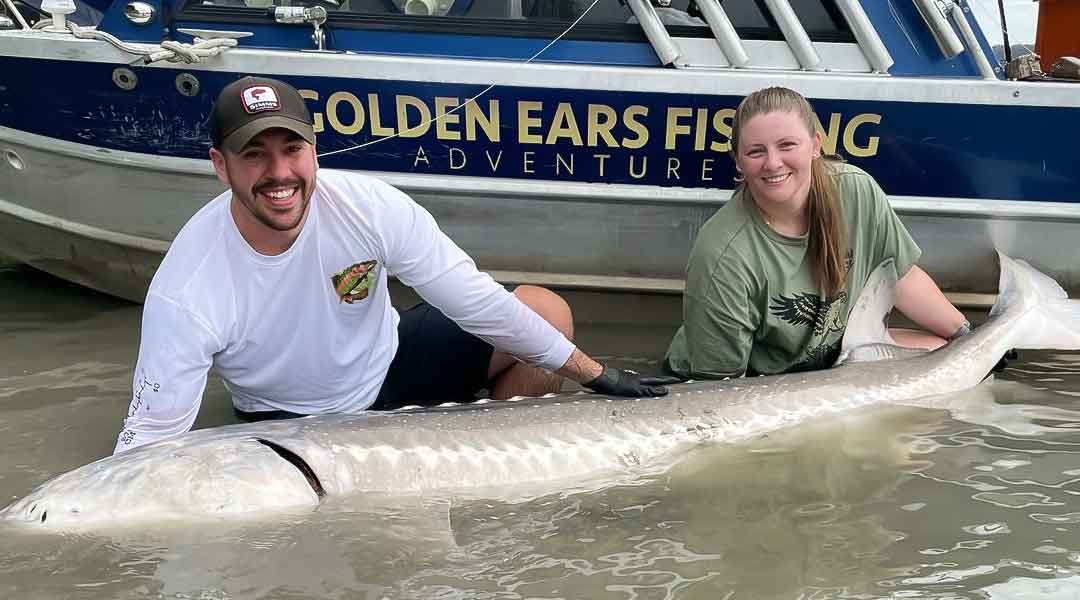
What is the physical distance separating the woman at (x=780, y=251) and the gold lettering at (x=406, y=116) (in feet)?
3.77

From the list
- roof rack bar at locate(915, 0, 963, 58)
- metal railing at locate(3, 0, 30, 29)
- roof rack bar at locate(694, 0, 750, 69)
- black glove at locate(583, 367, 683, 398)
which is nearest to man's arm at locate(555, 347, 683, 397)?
black glove at locate(583, 367, 683, 398)

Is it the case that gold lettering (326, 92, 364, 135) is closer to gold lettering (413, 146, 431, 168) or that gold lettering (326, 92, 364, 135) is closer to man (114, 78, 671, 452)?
gold lettering (413, 146, 431, 168)

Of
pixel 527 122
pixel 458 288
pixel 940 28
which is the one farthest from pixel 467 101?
pixel 940 28

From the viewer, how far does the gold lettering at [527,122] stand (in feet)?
11.5

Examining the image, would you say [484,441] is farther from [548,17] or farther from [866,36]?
[866,36]

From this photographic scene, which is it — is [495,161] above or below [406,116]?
below

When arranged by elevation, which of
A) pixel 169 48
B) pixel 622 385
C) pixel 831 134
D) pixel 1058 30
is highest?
pixel 1058 30

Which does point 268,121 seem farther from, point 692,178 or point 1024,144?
point 1024,144

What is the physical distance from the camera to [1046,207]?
3.57 m

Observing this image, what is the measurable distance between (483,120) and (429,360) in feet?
3.15

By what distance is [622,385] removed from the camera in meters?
2.76

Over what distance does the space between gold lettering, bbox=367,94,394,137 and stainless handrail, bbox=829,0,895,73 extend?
1608 millimetres

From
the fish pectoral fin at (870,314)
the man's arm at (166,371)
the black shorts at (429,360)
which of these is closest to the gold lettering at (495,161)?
the black shorts at (429,360)

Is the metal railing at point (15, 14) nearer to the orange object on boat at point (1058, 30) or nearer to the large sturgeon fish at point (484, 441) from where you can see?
the large sturgeon fish at point (484, 441)
